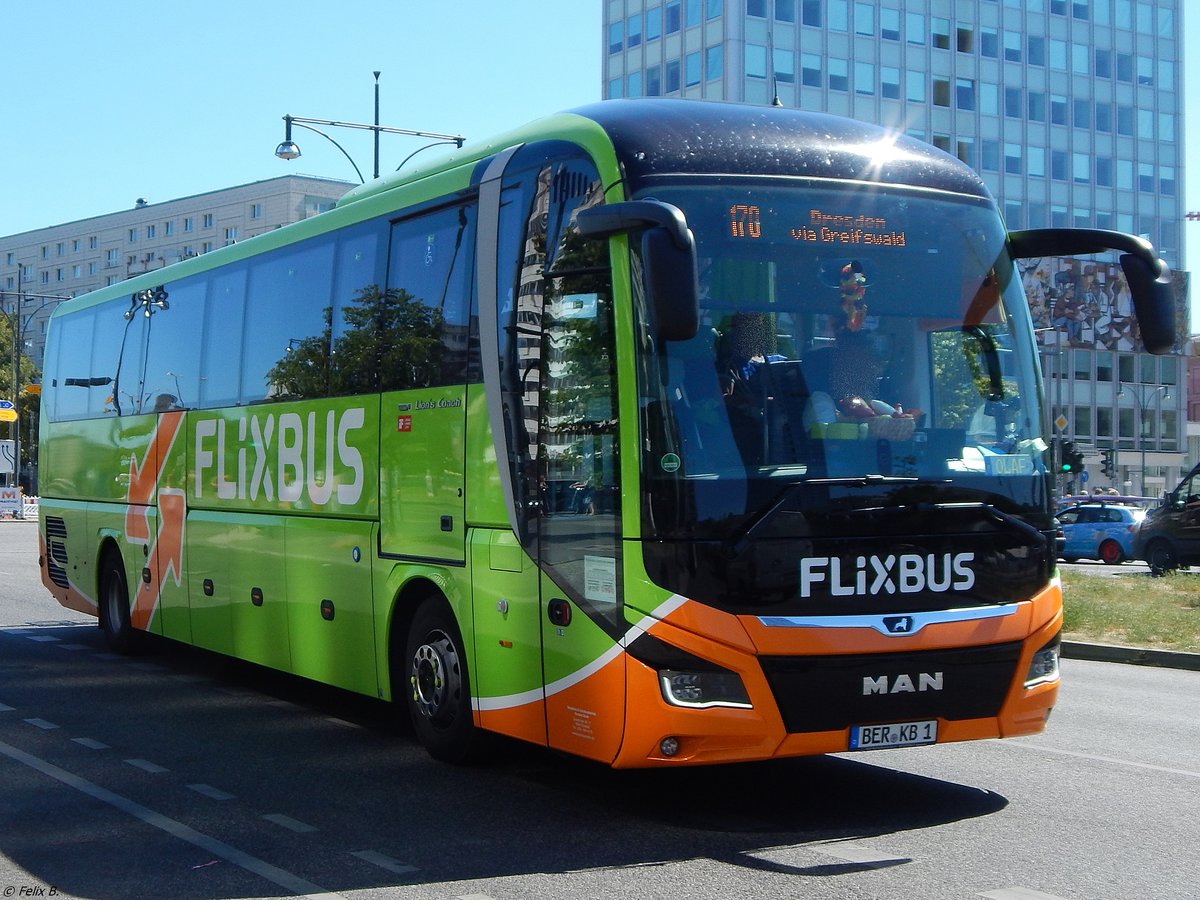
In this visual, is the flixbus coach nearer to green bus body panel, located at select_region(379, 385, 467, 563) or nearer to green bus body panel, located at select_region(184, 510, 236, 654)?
green bus body panel, located at select_region(379, 385, 467, 563)

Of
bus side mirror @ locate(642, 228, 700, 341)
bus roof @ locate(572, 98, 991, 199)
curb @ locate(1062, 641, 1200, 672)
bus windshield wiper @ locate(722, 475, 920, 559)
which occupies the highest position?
bus roof @ locate(572, 98, 991, 199)

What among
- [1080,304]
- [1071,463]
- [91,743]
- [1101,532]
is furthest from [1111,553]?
[91,743]

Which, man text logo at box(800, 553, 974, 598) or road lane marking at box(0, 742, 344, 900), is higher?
man text logo at box(800, 553, 974, 598)

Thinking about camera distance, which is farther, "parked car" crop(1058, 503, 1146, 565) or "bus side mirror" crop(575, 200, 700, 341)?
"parked car" crop(1058, 503, 1146, 565)

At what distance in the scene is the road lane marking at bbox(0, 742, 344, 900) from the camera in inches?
248

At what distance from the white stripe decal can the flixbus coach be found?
0.01 m

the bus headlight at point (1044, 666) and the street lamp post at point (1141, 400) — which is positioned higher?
the street lamp post at point (1141, 400)

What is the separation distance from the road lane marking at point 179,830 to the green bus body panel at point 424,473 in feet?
6.79

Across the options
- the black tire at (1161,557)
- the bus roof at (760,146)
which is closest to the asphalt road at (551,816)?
the bus roof at (760,146)

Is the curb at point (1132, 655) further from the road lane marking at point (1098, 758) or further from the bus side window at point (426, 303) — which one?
the bus side window at point (426, 303)

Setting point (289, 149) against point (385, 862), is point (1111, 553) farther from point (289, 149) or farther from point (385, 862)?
point (385, 862)

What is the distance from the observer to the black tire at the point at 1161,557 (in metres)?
30.7

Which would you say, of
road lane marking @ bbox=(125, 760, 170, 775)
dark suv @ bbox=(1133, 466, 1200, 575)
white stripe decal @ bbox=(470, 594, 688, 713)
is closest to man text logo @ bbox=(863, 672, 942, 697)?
white stripe decal @ bbox=(470, 594, 688, 713)

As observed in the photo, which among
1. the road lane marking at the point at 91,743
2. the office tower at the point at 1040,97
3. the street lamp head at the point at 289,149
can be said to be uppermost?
the office tower at the point at 1040,97
